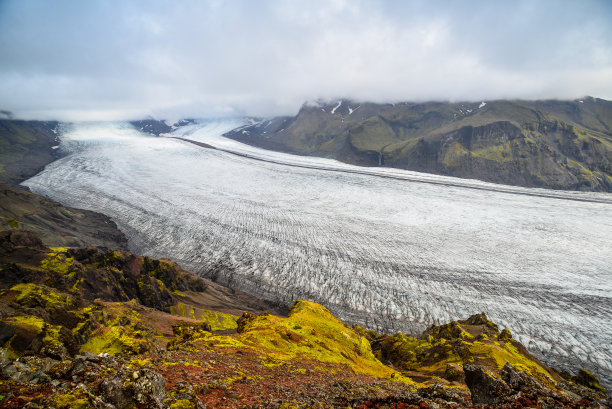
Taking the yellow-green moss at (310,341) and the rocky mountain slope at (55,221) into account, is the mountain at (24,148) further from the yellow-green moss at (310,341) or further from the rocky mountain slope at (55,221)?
the yellow-green moss at (310,341)

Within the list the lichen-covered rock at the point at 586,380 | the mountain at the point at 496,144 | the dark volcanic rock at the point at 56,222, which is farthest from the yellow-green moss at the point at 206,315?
the mountain at the point at 496,144

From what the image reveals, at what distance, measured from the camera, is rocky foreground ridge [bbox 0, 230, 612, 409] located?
447 centimetres

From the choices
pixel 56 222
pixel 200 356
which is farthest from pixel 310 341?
pixel 56 222

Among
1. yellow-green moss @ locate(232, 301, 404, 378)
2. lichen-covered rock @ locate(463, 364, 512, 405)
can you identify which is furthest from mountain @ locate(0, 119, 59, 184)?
lichen-covered rock @ locate(463, 364, 512, 405)

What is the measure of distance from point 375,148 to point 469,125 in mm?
39090

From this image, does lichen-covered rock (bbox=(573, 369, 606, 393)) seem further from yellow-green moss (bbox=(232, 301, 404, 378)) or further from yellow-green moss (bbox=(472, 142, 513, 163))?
yellow-green moss (bbox=(472, 142, 513, 163))

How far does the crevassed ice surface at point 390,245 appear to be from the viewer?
23.2m

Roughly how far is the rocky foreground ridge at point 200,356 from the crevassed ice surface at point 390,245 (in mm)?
6279

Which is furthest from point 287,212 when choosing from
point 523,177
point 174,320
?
point 523,177

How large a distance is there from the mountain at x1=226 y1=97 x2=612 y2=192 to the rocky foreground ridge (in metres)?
88.8

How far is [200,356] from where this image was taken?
7879 mm

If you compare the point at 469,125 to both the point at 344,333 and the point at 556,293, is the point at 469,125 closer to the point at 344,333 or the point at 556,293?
the point at 556,293

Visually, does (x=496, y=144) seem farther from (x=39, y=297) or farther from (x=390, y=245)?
(x=39, y=297)

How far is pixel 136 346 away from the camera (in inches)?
371
